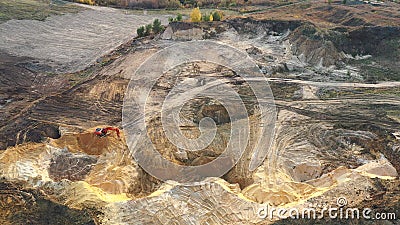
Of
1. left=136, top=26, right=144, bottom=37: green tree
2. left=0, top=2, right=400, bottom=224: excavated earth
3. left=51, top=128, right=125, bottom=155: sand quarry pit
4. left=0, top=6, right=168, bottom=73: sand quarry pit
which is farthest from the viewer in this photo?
left=136, top=26, right=144, bottom=37: green tree

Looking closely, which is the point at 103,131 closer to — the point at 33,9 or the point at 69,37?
the point at 69,37

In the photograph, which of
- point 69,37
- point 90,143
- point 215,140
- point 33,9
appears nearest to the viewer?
point 90,143

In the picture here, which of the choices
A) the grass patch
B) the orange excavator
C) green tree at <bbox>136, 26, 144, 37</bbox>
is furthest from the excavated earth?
the grass patch

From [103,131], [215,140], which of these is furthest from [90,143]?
[215,140]

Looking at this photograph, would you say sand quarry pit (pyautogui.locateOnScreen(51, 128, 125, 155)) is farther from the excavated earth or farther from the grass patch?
the grass patch

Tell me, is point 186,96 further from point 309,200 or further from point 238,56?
point 309,200

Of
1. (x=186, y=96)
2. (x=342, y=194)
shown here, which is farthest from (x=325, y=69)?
(x=342, y=194)
